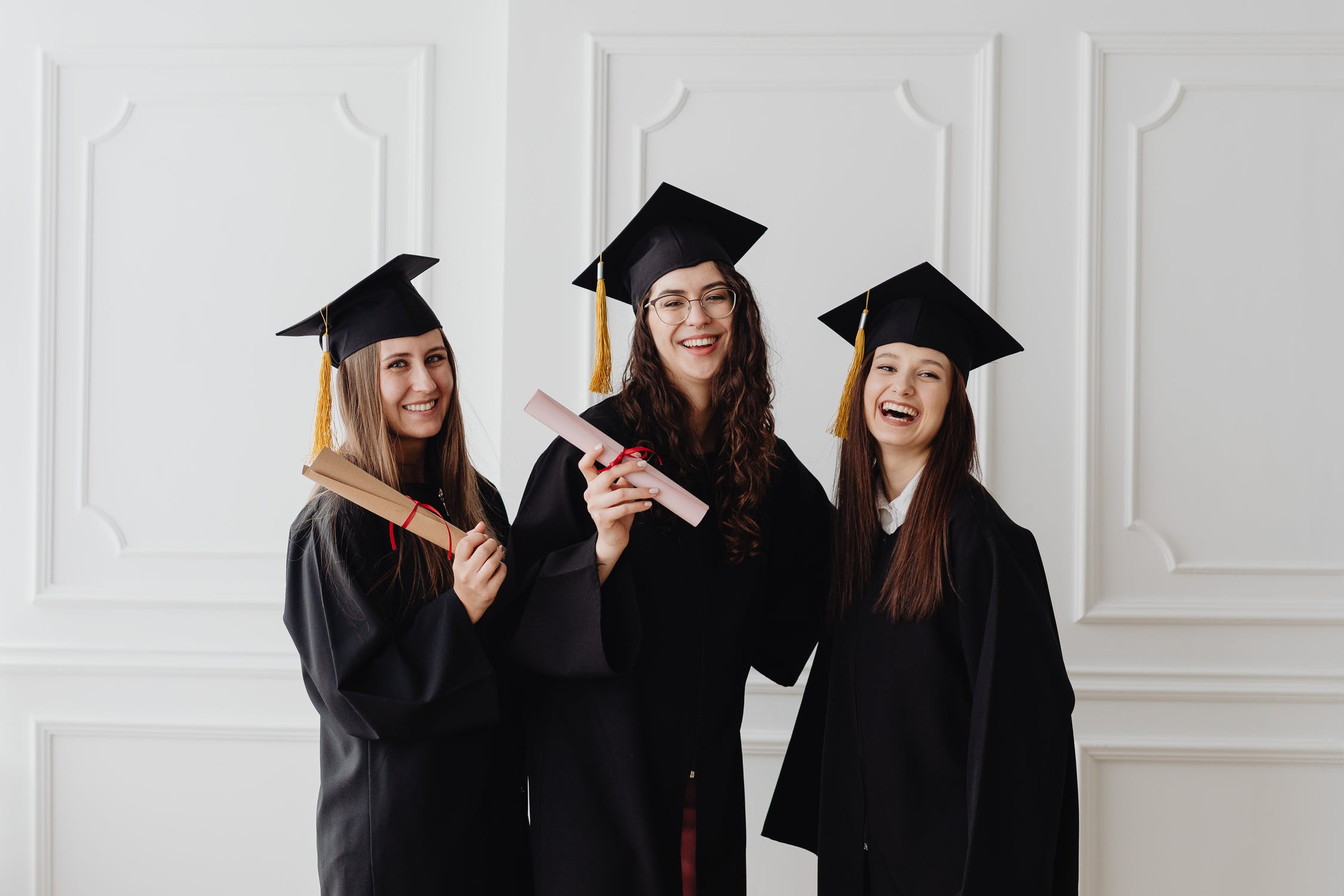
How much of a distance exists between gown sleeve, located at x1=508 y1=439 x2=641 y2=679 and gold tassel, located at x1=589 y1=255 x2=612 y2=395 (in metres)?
0.18

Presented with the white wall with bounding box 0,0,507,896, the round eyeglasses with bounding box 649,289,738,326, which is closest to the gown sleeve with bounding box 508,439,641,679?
the round eyeglasses with bounding box 649,289,738,326

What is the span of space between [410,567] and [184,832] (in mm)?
1831

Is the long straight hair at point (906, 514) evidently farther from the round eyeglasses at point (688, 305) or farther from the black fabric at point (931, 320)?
the round eyeglasses at point (688, 305)

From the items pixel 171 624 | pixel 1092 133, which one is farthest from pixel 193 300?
pixel 1092 133

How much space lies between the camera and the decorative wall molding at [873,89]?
264 centimetres

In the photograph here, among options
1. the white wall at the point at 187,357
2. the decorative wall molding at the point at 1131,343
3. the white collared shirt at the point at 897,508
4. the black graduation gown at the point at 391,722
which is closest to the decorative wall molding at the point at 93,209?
the white wall at the point at 187,357

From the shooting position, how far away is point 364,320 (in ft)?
5.96

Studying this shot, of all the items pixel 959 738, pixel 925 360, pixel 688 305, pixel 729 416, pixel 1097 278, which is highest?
pixel 1097 278

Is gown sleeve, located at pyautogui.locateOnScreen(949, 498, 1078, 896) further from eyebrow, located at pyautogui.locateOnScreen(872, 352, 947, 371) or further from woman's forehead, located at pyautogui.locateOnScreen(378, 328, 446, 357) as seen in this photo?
woman's forehead, located at pyautogui.locateOnScreen(378, 328, 446, 357)

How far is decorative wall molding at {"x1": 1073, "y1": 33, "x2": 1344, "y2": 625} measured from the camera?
2.63 m

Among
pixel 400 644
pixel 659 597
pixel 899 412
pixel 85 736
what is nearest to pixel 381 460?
pixel 400 644

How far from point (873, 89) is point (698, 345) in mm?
1370

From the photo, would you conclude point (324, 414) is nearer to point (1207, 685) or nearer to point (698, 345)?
point (698, 345)

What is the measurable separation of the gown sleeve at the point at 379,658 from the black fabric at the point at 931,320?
→ 3.50 ft
